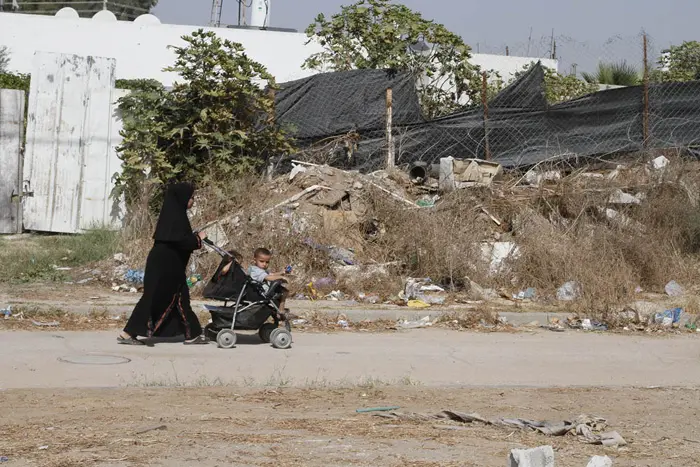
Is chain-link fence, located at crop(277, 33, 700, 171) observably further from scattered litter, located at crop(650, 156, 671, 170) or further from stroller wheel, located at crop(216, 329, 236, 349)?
stroller wheel, located at crop(216, 329, 236, 349)

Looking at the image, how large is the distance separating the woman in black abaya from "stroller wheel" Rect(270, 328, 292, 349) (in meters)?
0.86

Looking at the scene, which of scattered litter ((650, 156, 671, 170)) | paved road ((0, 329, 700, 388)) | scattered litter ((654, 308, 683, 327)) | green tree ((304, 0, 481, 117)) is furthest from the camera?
green tree ((304, 0, 481, 117))

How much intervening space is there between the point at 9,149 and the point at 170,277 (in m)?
6.77

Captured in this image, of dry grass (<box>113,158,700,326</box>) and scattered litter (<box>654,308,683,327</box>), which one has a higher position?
dry grass (<box>113,158,700,326</box>)

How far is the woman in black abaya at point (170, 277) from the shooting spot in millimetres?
10469

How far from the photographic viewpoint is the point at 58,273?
14195 millimetres

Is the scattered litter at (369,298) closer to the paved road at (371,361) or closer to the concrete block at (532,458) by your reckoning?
the paved road at (371,361)

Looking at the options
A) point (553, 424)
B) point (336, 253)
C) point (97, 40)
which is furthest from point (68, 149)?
point (553, 424)

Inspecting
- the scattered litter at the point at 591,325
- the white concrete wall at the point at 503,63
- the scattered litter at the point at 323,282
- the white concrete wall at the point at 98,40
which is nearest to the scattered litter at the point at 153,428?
the scattered litter at the point at 591,325

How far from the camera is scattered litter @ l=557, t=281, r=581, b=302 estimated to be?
45.4 feet

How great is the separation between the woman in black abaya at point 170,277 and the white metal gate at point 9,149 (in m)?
6.47

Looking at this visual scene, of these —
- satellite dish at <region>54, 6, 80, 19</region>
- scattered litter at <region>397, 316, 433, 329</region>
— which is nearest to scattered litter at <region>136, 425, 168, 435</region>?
scattered litter at <region>397, 316, 433, 329</region>

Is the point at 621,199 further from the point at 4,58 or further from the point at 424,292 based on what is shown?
the point at 4,58

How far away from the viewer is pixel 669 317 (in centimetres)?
1273
